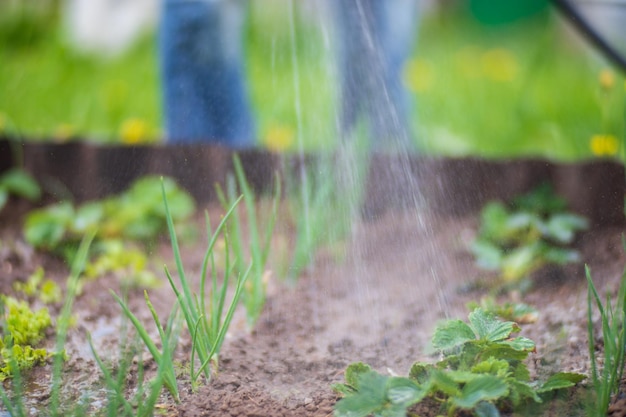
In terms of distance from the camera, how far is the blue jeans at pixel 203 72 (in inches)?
92.5

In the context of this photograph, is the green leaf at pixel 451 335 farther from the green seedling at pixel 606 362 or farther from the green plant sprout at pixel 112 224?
the green plant sprout at pixel 112 224

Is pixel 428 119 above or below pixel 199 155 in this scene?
below

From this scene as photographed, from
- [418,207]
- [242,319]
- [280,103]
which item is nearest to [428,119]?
[280,103]

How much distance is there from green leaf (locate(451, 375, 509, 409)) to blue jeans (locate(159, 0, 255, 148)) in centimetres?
154

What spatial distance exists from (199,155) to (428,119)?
1.35 metres

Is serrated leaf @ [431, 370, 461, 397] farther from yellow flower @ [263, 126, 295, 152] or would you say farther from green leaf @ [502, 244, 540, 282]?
yellow flower @ [263, 126, 295, 152]

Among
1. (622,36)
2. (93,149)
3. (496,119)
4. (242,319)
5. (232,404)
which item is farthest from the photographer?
(496,119)

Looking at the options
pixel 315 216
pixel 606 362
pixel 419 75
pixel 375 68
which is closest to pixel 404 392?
pixel 606 362

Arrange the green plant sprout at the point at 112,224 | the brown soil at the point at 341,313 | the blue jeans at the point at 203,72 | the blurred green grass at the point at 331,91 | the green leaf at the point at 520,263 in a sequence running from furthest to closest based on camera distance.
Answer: the blurred green grass at the point at 331,91
the blue jeans at the point at 203,72
the green plant sprout at the point at 112,224
the green leaf at the point at 520,263
the brown soil at the point at 341,313

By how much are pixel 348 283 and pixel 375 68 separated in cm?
→ 103

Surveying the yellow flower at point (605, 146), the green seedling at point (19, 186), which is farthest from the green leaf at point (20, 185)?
the yellow flower at point (605, 146)

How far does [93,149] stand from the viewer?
2115 mm

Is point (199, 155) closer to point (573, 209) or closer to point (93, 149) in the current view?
point (93, 149)

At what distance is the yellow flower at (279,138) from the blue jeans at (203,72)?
0.08 m
